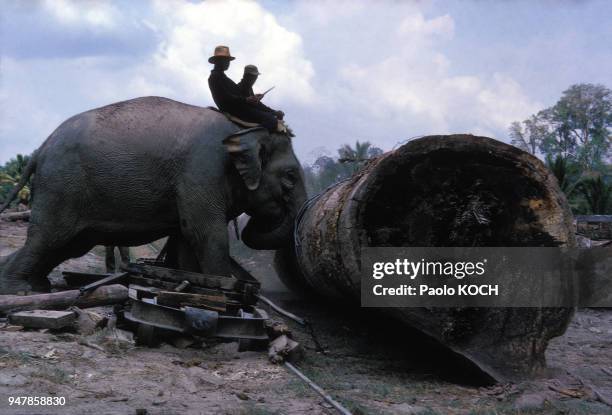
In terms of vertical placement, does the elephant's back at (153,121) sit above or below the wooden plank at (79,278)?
above

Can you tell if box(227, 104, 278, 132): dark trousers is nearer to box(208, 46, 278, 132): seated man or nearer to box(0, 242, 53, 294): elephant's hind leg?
box(208, 46, 278, 132): seated man

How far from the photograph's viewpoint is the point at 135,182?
6.93m

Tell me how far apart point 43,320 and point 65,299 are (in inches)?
26.0

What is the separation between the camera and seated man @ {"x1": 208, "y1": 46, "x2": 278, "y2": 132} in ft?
24.1

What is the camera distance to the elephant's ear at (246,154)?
22.8ft

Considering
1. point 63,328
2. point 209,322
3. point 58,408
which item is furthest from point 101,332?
point 58,408

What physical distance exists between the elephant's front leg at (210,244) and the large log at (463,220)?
1.65 meters

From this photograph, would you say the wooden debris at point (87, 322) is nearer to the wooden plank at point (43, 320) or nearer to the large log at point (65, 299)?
the wooden plank at point (43, 320)

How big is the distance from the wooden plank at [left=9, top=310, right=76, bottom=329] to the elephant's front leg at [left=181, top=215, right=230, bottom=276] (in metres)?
1.74

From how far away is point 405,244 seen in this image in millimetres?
5305

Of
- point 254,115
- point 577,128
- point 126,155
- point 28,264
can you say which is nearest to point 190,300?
point 126,155

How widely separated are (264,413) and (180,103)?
454 cm

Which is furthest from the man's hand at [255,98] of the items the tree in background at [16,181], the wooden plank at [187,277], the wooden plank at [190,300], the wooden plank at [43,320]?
the tree in background at [16,181]

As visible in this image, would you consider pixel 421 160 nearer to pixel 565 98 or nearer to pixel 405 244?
pixel 405 244
